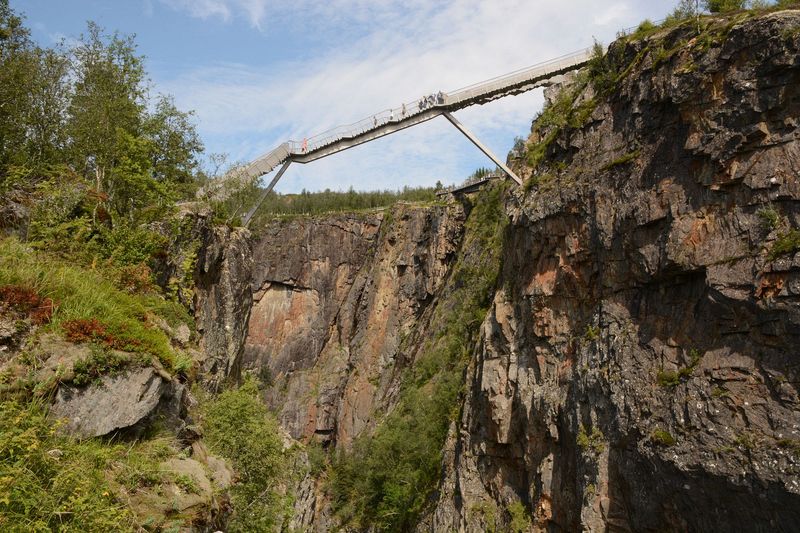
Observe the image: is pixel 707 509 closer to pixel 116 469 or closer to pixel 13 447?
pixel 116 469

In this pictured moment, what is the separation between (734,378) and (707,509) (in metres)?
3.32

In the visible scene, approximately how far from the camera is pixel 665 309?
18.0 m

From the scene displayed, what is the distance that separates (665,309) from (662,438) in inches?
158

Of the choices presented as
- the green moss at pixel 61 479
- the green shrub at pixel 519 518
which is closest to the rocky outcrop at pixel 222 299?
the green moss at pixel 61 479

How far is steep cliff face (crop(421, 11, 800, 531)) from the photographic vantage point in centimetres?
1455

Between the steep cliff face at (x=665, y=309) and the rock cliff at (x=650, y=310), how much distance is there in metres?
0.05

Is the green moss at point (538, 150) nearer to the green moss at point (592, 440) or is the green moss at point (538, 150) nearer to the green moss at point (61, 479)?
the green moss at point (592, 440)

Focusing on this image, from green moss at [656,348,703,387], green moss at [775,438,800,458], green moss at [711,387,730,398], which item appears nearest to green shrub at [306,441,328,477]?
green moss at [656,348,703,387]

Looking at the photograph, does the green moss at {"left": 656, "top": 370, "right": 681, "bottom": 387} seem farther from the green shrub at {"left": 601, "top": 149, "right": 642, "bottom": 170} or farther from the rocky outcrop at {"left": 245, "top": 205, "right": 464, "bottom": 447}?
the rocky outcrop at {"left": 245, "top": 205, "right": 464, "bottom": 447}

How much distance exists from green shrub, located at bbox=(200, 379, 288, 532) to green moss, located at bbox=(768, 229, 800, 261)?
1478 cm

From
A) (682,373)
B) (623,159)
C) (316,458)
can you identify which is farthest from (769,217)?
(316,458)

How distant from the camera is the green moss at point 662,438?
15743mm

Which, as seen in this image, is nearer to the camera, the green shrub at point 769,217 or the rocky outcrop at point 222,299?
the green shrub at point 769,217

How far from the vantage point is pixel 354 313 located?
6400cm
